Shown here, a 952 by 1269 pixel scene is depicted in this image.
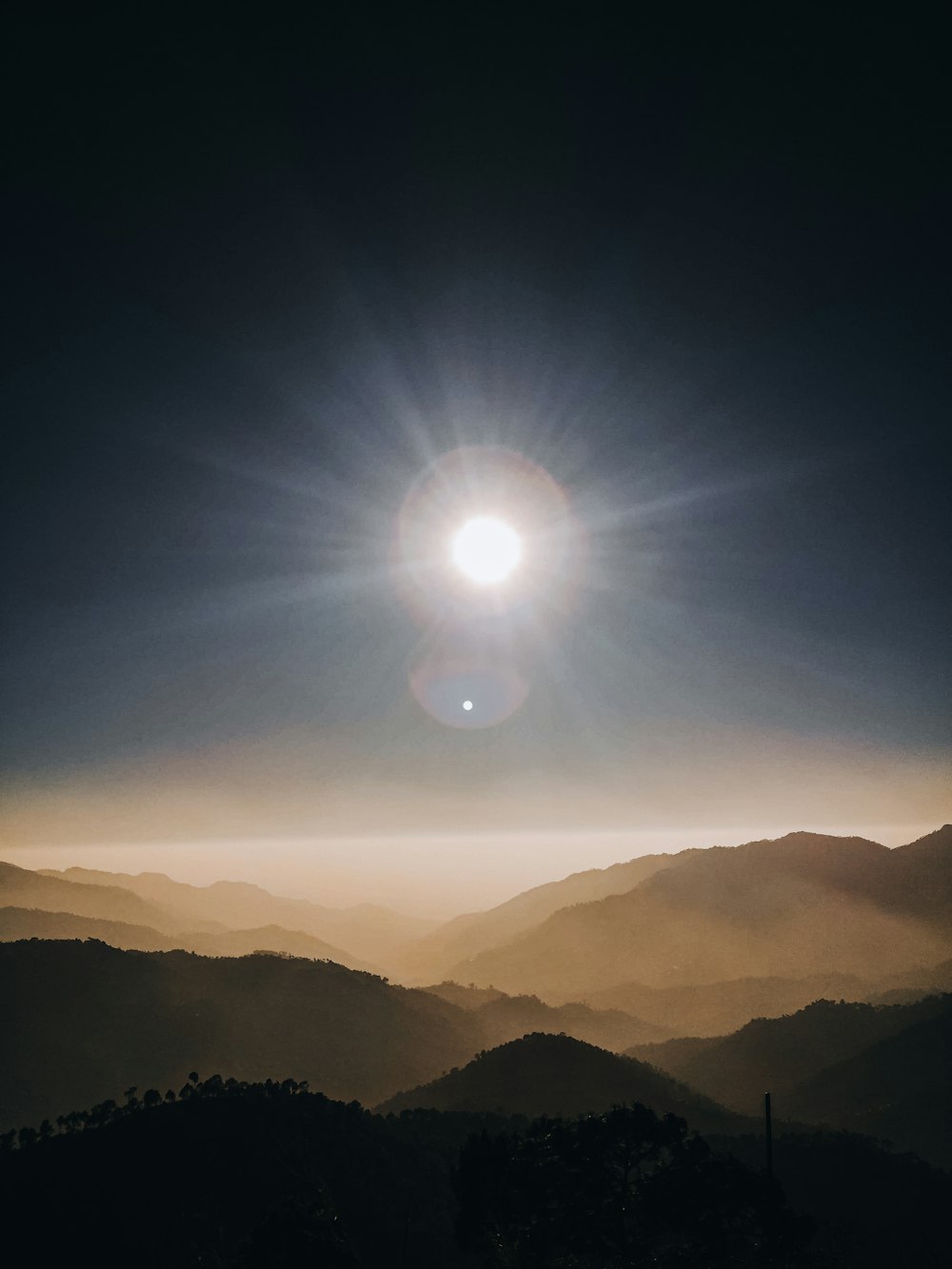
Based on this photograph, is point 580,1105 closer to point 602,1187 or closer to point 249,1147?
point 249,1147

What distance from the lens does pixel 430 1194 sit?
77.5m

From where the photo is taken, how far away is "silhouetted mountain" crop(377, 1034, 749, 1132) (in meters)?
134

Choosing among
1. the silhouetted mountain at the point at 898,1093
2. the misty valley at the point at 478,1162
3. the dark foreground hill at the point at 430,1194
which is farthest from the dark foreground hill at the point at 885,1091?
the dark foreground hill at the point at 430,1194

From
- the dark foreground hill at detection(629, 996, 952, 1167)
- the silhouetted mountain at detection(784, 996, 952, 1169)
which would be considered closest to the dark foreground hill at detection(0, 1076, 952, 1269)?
the silhouetted mountain at detection(784, 996, 952, 1169)

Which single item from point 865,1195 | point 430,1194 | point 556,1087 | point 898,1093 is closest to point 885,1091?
point 898,1093

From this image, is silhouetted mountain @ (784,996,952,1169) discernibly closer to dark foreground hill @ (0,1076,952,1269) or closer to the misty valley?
the misty valley

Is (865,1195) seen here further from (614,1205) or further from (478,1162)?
(478,1162)

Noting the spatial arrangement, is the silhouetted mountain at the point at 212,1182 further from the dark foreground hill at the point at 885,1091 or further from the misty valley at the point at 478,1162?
the dark foreground hill at the point at 885,1091

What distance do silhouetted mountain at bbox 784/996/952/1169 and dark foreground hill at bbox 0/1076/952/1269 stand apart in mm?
48127

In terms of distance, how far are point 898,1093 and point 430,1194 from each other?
13794 centimetres

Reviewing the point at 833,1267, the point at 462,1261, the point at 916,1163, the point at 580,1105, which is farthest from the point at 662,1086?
the point at 833,1267

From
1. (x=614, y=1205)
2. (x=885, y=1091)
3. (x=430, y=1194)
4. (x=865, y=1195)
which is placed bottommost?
(x=430, y=1194)

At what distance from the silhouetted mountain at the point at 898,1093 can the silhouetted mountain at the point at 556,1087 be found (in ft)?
108

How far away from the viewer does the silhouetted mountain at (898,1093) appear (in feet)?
467
